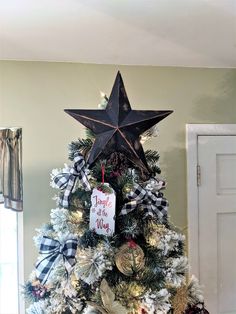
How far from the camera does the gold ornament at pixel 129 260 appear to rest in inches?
43.6

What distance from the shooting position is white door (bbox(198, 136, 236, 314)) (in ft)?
6.15

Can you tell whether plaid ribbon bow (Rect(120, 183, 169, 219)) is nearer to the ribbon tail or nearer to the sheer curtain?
the ribbon tail

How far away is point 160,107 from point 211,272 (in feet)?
3.11

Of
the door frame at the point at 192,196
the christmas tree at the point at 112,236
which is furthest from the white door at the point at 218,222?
the christmas tree at the point at 112,236

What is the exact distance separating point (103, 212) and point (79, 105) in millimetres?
815

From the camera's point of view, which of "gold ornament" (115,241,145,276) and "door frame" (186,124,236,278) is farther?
"door frame" (186,124,236,278)

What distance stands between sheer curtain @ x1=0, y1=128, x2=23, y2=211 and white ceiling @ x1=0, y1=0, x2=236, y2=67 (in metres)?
0.40

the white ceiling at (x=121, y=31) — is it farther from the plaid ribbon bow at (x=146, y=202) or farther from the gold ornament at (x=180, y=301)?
the gold ornament at (x=180, y=301)

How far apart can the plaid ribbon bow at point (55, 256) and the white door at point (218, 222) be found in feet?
3.18

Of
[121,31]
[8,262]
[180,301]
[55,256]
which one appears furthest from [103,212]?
[8,262]

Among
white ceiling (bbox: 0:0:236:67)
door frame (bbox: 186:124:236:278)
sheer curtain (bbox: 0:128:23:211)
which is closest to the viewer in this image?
white ceiling (bbox: 0:0:236:67)

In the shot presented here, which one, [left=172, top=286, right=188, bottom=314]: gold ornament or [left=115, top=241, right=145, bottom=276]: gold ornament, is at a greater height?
[left=115, top=241, right=145, bottom=276]: gold ornament

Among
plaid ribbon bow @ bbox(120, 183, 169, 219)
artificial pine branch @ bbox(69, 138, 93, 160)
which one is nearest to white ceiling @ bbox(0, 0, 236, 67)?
artificial pine branch @ bbox(69, 138, 93, 160)

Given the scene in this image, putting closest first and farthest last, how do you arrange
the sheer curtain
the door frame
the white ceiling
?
the white ceiling, the sheer curtain, the door frame
